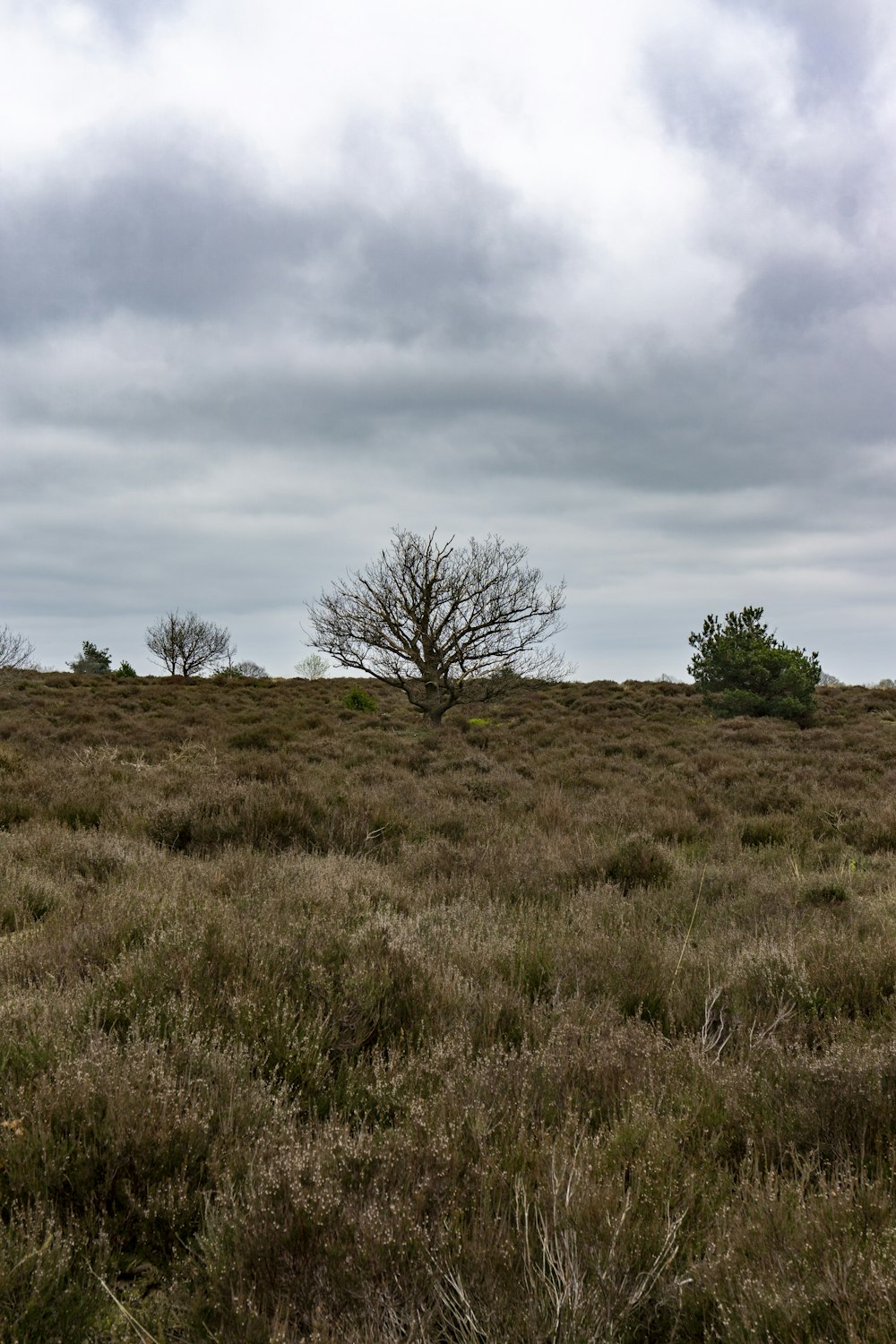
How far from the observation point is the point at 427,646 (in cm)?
2191

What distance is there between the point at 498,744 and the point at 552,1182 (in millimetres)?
15854

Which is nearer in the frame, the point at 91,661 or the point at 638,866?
the point at 638,866

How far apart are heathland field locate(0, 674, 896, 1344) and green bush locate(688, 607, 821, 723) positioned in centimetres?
1715

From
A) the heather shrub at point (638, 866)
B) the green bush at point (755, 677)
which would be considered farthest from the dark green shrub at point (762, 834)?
the green bush at point (755, 677)

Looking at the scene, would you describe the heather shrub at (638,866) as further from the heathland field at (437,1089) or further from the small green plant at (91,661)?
the small green plant at (91,661)

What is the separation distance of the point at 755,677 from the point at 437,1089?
24.2 meters

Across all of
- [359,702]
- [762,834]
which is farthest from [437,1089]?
[359,702]

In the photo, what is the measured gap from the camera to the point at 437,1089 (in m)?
2.79

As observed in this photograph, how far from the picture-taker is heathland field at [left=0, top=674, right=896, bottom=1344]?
68.7 inches

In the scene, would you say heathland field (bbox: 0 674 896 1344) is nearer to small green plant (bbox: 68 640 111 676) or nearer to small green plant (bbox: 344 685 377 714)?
small green plant (bbox: 344 685 377 714)

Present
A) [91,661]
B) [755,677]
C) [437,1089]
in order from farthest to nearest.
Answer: [91,661], [755,677], [437,1089]

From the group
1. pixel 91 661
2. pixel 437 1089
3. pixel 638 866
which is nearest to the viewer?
pixel 437 1089

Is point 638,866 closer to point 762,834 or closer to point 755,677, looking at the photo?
point 762,834

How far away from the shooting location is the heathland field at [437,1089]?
5.72ft
